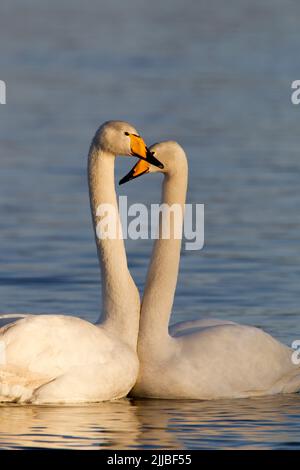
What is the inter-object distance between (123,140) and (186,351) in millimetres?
1856

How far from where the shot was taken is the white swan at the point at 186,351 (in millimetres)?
14711

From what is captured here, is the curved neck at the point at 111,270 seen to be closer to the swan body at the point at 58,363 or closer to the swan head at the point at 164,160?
the swan head at the point at 164,160

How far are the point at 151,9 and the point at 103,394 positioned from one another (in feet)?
134

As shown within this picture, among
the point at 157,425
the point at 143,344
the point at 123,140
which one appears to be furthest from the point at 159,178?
the point at 157,425

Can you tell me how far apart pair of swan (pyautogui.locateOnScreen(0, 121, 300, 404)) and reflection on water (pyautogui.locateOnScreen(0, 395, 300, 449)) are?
0.15m

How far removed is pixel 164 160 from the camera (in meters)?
15.0

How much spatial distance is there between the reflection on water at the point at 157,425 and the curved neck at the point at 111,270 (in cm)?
69

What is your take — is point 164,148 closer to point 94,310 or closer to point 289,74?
point 94,310

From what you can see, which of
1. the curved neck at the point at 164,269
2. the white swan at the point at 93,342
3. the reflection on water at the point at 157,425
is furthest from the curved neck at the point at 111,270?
the reflection on water at the point at 157,425

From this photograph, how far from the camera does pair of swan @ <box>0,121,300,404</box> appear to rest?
1403 cm

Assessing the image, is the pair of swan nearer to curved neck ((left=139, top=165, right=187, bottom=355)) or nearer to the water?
curved neck ((left=139, top=165, right=187, bottom=355))

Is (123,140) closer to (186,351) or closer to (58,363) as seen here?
(186,351)
